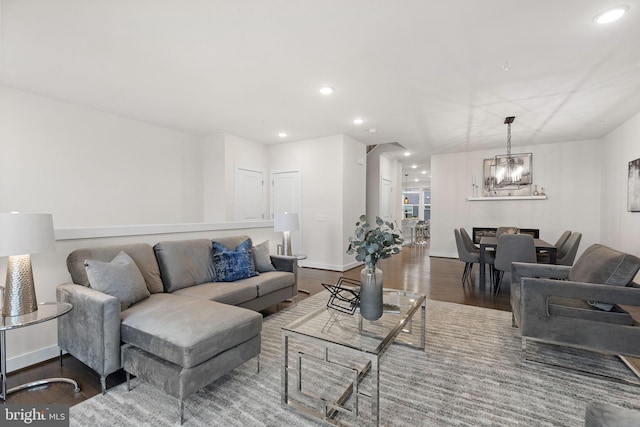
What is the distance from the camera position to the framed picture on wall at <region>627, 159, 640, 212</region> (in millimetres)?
4316

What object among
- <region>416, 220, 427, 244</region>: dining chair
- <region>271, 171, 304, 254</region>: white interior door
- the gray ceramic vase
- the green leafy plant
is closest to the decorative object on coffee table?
the gray ceramic vase

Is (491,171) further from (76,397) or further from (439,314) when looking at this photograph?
(76,397)

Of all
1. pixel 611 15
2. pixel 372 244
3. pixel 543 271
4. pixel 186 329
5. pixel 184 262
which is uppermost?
pixel 611 15

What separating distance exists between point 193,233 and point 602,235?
7702mm

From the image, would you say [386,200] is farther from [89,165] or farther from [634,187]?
[89,165]

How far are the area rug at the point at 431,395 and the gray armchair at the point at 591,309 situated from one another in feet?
0.87

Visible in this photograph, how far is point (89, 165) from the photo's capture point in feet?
14.0

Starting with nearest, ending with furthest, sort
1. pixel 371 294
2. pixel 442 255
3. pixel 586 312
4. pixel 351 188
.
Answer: pixel 371 294, pixel 586 312, pixel 351 188, pixel 442 255

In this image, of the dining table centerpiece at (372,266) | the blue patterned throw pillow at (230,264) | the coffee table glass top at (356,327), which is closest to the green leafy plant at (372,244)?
the dining table centerpiece at (372,266)

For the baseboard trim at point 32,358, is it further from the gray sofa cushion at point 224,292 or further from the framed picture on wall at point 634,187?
the framed picture on wall at point 634,187

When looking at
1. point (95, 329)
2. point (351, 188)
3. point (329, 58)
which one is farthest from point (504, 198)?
point (95, 329)

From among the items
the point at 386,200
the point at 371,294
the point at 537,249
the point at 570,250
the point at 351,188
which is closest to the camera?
the point at 371,294

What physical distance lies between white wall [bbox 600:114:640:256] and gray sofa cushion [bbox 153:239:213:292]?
614 centimetres

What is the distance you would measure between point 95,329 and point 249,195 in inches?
178
